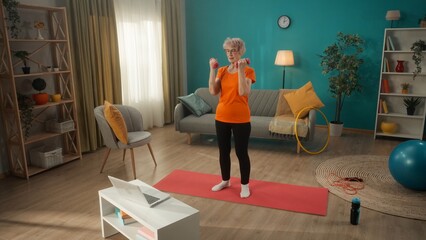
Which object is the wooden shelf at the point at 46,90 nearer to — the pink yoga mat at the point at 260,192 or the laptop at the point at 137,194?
the pink yoga mat at the point at 260,192

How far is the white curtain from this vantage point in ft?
17.7

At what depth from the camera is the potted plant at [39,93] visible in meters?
3.93

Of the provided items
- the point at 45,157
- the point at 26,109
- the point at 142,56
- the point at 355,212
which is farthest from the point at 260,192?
the point at 142,56

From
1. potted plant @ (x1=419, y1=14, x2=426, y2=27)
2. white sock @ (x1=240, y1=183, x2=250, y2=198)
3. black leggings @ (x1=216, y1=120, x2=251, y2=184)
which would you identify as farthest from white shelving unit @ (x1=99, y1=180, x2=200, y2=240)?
potted plant @ (x1=419, y1=14, x2=426, y2=27)

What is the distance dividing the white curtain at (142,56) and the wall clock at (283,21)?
7.11ft

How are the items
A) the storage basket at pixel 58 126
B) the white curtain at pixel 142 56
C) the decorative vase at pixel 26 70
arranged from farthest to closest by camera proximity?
1. the white curtain at pixel 142 56
2. the storage basket at pixel 58 126
3. the decorative vase at pixel 26 70

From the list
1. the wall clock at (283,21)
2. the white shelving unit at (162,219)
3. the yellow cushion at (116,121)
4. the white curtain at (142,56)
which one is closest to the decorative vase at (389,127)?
the wall clock at (283,21)

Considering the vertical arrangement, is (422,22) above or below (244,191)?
above

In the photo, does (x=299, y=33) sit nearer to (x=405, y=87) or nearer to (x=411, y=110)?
(x=405, y=87)

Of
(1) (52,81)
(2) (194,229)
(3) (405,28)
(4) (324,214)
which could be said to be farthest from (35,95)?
(3) (405,28)

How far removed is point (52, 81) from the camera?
173 inches

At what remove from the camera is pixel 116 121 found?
369 centimetres

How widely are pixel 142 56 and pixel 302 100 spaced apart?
2.78m

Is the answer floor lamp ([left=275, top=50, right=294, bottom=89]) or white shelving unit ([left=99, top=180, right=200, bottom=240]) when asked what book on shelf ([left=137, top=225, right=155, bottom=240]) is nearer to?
white shelving unit ([left=99, top=180, right=200, bottom=240])
